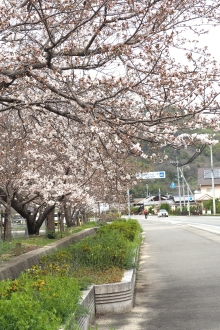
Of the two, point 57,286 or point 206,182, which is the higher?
point 206,182

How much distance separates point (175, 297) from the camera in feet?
32.5

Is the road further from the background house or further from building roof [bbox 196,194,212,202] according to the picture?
building roof [bbox 196,194,212,202]

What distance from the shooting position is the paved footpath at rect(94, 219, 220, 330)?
7.89m

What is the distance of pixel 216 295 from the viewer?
9672mm

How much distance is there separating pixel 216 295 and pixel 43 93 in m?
4.82

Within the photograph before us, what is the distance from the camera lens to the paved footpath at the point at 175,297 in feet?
25.9

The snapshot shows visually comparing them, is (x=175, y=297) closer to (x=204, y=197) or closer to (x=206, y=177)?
(x=206, y=177)

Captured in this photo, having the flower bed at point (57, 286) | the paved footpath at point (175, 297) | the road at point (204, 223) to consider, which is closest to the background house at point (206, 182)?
the road at point (204, 223)


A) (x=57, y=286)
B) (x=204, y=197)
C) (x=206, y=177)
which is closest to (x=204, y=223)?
(x=57, y=286)

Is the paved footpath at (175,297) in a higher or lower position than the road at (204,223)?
lower

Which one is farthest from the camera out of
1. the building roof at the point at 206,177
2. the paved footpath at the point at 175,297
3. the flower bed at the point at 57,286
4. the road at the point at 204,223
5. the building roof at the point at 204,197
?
the building roof at the point at 204,197

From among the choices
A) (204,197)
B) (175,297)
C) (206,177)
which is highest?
(206,177)

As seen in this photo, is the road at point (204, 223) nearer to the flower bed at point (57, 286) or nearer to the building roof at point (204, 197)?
the flower bed at point (57, 286)

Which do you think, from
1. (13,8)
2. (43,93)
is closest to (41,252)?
(43,93)
